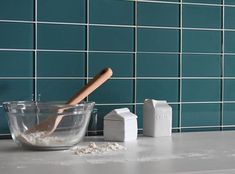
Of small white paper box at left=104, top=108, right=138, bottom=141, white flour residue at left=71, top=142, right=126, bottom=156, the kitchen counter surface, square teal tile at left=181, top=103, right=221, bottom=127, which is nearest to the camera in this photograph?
the kitchen counter surface

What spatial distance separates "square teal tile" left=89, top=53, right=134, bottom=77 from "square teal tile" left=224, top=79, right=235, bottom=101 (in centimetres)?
36

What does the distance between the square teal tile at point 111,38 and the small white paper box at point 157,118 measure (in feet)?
0.66

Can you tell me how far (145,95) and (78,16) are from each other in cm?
34

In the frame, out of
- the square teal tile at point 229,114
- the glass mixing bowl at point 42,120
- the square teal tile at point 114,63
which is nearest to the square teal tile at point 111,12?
the square teal tile at point 114,63

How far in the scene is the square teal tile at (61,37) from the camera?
4.63ft

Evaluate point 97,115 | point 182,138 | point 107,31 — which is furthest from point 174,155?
point 107,31

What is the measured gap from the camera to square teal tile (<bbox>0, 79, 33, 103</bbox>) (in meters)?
1.37

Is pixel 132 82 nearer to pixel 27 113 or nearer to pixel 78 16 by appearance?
pixel 78 16

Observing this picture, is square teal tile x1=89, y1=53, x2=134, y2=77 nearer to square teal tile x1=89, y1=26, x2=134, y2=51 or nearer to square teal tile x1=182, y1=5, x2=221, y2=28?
square teal tile x1=89, y1=26, x2=134, y2=51

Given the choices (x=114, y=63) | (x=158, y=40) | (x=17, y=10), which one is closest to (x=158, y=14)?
(x=158, y=40)

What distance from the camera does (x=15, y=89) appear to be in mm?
1384

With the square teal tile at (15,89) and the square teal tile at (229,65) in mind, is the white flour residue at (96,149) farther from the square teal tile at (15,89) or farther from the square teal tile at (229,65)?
the square teal tile at (229,65)

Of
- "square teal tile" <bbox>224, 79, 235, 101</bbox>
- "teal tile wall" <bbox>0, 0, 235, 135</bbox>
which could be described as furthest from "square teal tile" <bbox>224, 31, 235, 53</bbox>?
"square teal tile" <bbox>224, 79, 235, 101</bbox>

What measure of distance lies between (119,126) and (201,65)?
1.37 feet
